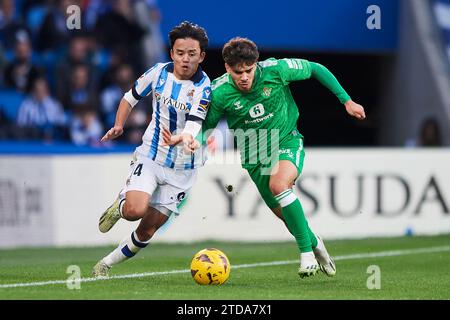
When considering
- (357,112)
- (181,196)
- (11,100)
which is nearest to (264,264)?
(181,196)

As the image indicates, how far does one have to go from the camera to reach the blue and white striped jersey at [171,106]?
9.07m

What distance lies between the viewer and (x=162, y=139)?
30.4 feet

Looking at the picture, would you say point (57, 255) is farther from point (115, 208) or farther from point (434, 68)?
point (434, 68)

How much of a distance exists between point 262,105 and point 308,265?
1354mm

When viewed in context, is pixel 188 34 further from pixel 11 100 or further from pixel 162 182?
pixel 11 100

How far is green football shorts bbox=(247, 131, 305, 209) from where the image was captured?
362 inches

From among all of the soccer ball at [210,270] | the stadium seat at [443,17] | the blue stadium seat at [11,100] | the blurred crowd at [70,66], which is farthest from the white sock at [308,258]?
the stadium seat at [443,17]

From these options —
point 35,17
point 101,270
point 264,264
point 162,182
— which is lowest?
point 264,264

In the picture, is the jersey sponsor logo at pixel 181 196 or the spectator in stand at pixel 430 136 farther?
the spectator in stand at pixel 430 136

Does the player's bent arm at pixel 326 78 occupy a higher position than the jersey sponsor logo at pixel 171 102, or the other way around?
the player's bent arm at pixel 326 78

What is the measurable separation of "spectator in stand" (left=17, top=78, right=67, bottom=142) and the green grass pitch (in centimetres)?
274

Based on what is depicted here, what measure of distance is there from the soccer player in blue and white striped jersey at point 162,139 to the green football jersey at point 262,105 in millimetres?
177

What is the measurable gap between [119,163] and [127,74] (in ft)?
9.63

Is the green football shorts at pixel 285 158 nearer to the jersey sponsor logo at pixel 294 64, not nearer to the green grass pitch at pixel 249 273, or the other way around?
the jersey sponsor logo at pixel 294 64
